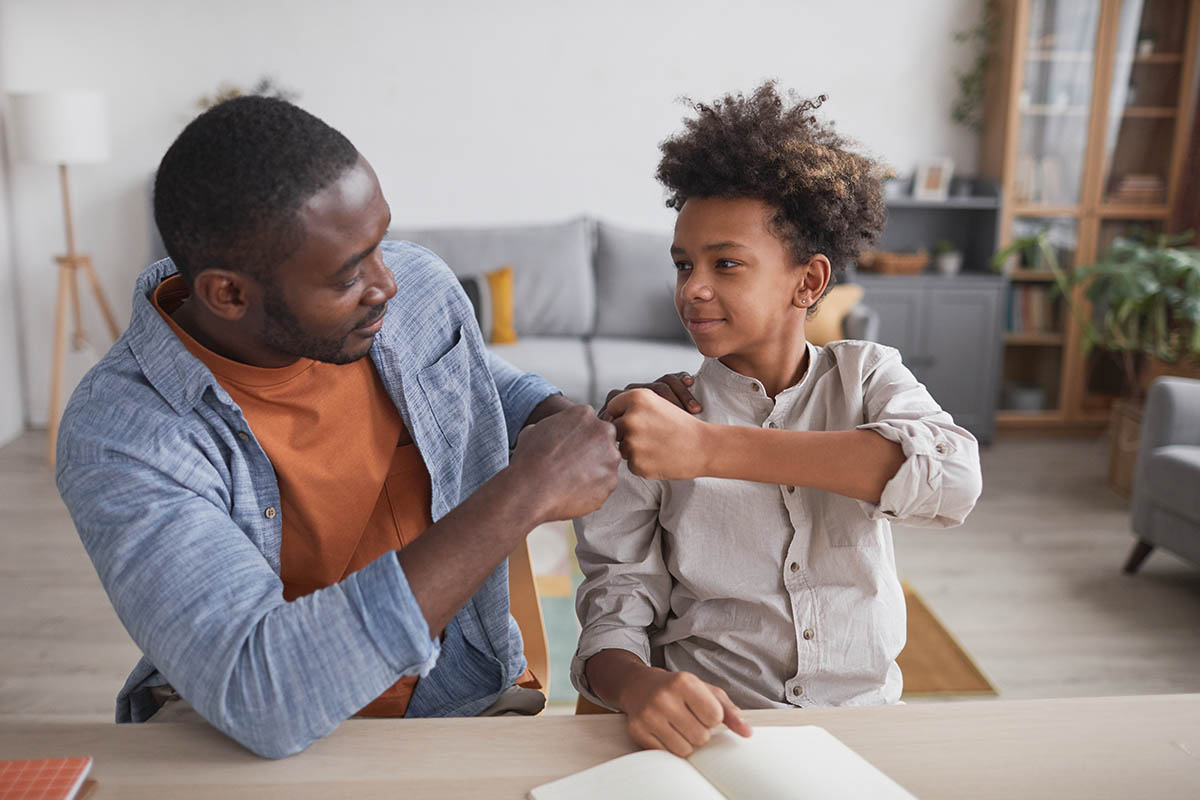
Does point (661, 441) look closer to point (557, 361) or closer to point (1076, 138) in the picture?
point (557, 361)

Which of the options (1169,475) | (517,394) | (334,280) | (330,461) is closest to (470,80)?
(1169,475)

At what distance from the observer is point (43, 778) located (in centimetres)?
76

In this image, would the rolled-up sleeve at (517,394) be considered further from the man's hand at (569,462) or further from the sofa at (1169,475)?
the sofa at (1169,475)

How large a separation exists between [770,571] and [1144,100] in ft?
14.0

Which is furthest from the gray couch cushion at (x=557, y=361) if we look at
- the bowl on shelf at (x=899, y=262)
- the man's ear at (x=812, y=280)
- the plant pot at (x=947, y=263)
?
the man's ear at (x=812, y=280)

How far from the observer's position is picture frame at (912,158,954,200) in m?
4.61

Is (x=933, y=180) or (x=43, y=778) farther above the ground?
(x=933, y=180)

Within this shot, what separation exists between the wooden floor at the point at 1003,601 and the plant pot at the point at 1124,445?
7cm

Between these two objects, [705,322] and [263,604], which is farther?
[705,322]

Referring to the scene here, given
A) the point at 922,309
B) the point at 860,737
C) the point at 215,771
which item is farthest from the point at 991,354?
the point at 215,771

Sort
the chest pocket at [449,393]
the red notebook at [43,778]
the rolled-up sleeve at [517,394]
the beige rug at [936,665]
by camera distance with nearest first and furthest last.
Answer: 1. the red notebook at [43,778]
2. the chest pocket at [449,393]
3. the rolled-up sleeve at [517,394]
4. the beige rug at [936,665]

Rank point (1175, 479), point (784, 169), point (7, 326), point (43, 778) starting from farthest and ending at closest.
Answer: point (7, 326) < point (1175, 479) < point (784, 169) < point (43, 778)

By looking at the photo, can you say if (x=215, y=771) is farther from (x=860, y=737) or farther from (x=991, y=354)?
(x=991, y=354)

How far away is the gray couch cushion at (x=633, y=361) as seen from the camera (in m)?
3.77
